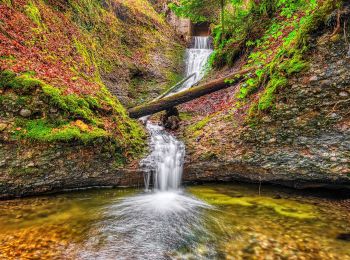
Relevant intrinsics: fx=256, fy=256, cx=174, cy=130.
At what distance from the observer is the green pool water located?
3.61 m

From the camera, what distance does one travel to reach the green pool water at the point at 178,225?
3.61 meters

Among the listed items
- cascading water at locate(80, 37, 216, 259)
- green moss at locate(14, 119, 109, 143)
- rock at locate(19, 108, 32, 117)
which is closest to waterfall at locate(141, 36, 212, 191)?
cascading water at locate(80, 37, 216, 259)

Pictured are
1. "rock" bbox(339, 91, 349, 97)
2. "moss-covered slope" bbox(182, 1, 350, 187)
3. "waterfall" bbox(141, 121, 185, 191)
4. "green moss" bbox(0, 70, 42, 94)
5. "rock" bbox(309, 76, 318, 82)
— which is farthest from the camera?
"waterfall" bbox(141, 121, 185, 191)

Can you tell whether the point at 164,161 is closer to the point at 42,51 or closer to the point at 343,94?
the point at 343,94

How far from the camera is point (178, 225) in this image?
4.58 metres

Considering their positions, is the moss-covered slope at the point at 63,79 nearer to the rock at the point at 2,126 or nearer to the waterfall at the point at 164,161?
the rock at the point at 2,126

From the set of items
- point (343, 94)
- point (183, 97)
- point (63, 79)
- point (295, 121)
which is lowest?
point (295, 121)

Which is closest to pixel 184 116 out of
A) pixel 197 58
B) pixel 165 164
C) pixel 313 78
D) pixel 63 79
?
pixel 165 164

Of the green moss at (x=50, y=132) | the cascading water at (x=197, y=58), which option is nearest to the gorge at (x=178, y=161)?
the green moss at (x=50, y=132)

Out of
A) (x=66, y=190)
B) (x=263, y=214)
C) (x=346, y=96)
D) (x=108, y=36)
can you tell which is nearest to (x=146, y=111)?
(x=66, y=190)

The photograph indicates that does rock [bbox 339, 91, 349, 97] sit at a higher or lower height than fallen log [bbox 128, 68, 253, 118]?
lower

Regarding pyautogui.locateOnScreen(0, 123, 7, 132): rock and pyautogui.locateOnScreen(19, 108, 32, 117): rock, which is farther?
pyautogui.locateOnScreen(19, 108, 32, 117): rock

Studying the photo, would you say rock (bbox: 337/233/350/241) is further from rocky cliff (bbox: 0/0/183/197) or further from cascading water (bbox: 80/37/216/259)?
rocky cliff (bbox: 0/0/183/197)

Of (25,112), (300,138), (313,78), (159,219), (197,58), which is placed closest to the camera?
(159,219)
